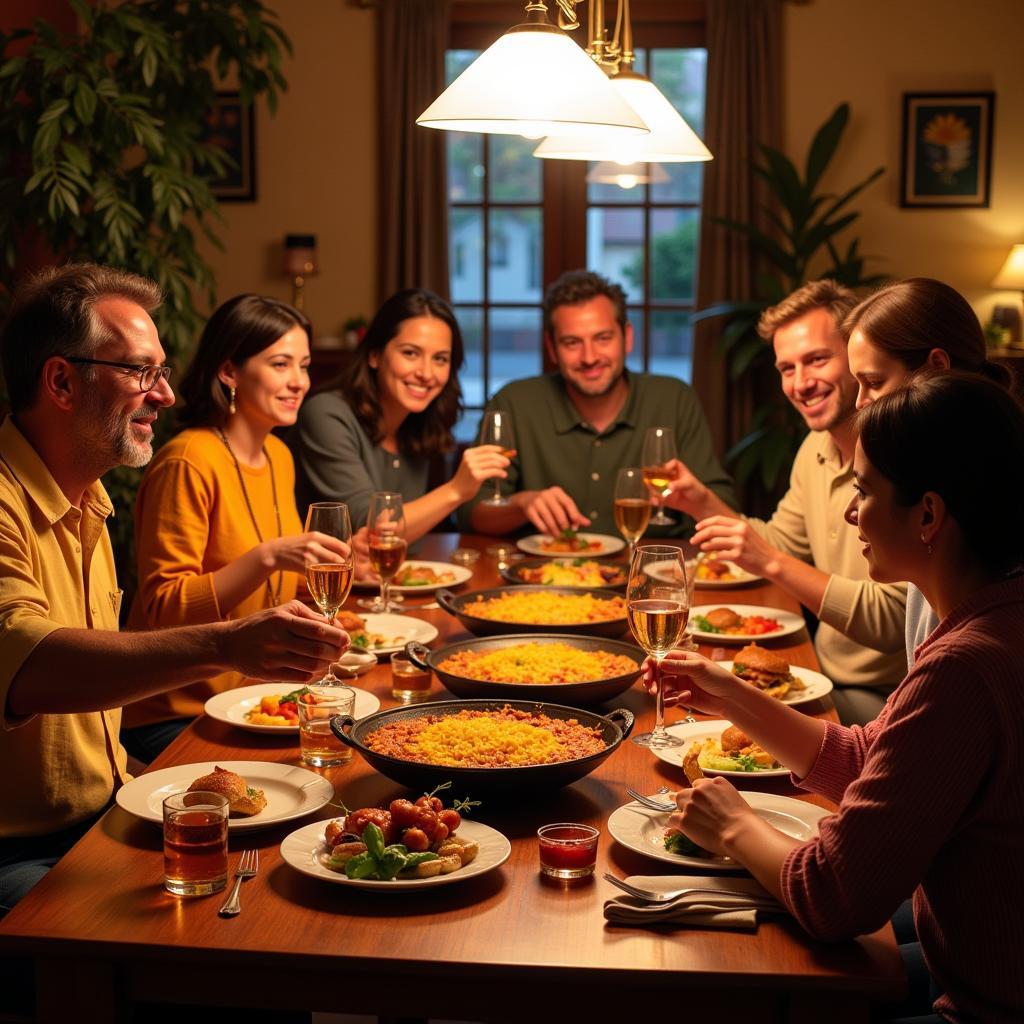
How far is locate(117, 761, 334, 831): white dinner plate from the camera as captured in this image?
155cm

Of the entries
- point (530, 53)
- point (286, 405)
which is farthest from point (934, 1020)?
point (286, 405)

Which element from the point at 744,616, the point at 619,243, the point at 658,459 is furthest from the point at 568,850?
the point at 619,243

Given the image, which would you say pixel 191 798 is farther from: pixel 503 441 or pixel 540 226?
pixel 540 226

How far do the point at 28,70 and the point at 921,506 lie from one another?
3947mm

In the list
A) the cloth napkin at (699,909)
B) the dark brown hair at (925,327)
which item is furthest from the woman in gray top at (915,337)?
the cloth napkin at (699,909)

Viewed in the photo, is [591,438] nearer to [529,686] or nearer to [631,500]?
[631,500]

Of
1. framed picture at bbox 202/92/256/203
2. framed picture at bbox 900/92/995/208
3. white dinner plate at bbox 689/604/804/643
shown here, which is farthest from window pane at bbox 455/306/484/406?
white dinner plate at bbox 689/604/804/643

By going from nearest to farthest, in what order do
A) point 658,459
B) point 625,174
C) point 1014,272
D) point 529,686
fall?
1. point 529,686
2. point 658,459
3. point 625,174
4. point 1014,272

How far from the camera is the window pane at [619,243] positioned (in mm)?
6566

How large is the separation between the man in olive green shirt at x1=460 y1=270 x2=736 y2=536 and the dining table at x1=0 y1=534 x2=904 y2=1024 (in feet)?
8.44

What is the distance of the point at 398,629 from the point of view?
2.51m

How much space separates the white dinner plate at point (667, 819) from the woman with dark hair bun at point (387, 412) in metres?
2.00

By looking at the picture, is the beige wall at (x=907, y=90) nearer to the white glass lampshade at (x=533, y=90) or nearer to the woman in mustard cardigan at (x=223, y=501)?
the woman in mustard cardigan at (x=223, y=501)

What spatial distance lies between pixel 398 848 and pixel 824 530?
191 centimetres
